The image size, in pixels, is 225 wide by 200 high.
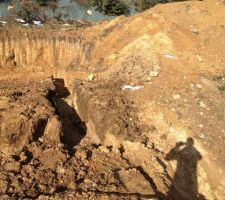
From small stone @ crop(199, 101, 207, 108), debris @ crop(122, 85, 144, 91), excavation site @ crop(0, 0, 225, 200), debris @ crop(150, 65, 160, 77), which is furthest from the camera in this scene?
debris @ crop(150, 65, 160, 77)

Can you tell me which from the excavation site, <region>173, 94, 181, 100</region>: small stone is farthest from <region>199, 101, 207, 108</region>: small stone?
<region>173, 94, 181, 100</region>: small stone

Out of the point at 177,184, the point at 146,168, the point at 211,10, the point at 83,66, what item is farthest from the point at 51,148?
the point at 211,10

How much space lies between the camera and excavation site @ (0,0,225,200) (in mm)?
8680

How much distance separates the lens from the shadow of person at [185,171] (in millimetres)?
9125

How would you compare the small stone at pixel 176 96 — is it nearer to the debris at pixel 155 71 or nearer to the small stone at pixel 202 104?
the small stone at pixel 202 104

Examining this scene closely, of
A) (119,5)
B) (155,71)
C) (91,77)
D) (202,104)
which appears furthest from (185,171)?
(119,5)

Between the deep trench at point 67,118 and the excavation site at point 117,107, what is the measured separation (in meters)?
0.04

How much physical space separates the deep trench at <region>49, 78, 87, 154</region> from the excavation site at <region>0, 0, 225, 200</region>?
0.13 feet

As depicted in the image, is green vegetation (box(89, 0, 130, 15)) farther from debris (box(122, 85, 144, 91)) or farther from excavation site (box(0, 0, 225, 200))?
debris (box(122, 85, 144, 91))

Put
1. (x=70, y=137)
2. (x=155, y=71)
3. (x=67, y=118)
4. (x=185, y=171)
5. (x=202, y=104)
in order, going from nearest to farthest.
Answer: (x=185, y=171) < (x=70, y=137) < (x=202, y=104) < (x=67, y=118) < (x=155, y=71)

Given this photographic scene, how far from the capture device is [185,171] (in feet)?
32.2

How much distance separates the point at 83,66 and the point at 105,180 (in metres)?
6.58

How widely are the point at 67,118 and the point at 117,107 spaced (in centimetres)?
189

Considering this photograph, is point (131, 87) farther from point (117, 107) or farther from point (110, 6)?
point (110, 6)
